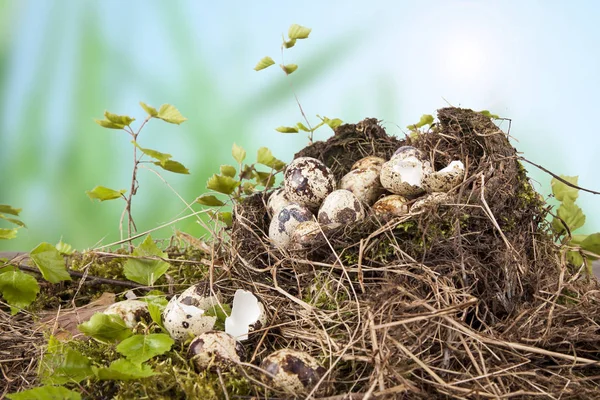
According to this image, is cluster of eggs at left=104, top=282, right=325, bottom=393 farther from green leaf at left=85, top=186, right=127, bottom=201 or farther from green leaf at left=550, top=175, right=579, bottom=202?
green leaf at left=550, top=175, right=579, bottom=202

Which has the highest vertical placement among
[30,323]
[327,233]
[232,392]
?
[327,233]

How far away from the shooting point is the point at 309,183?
91.4 inches

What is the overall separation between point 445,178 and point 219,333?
39.1 inches

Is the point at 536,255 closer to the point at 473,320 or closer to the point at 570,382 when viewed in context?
the point at 473,320

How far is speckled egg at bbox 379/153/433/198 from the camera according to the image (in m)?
2.23

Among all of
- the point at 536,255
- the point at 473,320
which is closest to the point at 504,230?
the point at 536,255

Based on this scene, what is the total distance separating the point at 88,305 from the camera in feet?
7.83

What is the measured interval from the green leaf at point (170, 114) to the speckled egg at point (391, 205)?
958 mm

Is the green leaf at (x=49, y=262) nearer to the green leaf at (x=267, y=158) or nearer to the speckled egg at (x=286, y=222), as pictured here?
the speckled egg at (x=286, y=222)

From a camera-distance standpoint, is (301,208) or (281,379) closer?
(281,379)

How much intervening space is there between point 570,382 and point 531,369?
0.34ft

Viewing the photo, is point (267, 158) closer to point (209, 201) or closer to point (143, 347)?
point (209, 201)

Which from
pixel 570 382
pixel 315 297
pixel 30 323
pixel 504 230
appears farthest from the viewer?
pixel 30 323

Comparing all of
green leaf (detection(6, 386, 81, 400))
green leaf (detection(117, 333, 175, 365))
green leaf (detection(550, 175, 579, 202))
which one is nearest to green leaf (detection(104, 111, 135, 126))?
green leaf (detection(117, 333, 175, 365))
